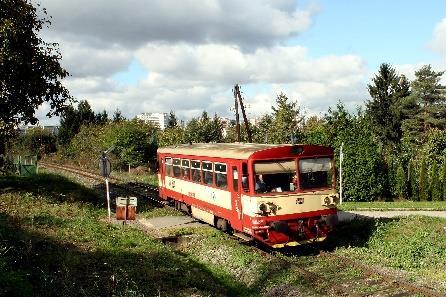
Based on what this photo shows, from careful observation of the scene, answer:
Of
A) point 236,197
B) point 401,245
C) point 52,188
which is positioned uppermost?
point 236,197

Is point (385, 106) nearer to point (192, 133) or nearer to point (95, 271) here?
point (192, 133)

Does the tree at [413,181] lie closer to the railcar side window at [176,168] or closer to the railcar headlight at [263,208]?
the railcar side window at [176,168]

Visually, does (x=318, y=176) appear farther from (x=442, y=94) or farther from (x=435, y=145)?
(x=442, y=94)

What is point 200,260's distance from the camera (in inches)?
572

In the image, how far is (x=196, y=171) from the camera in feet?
60.2

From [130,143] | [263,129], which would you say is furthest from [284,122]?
[130,143]

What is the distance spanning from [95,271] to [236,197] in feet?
16.3

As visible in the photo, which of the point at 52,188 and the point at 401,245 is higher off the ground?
the point at 52,188

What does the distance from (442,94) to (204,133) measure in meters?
30.9

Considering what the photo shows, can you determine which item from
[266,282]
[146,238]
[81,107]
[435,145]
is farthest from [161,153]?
[81,107]

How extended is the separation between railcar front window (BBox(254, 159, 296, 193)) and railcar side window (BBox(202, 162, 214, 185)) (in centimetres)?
319

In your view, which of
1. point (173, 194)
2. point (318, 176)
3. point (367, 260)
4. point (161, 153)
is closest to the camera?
point (367, 260)

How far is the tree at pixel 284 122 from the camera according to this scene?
36.5 meters

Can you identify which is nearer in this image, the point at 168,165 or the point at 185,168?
the point at 185,168
